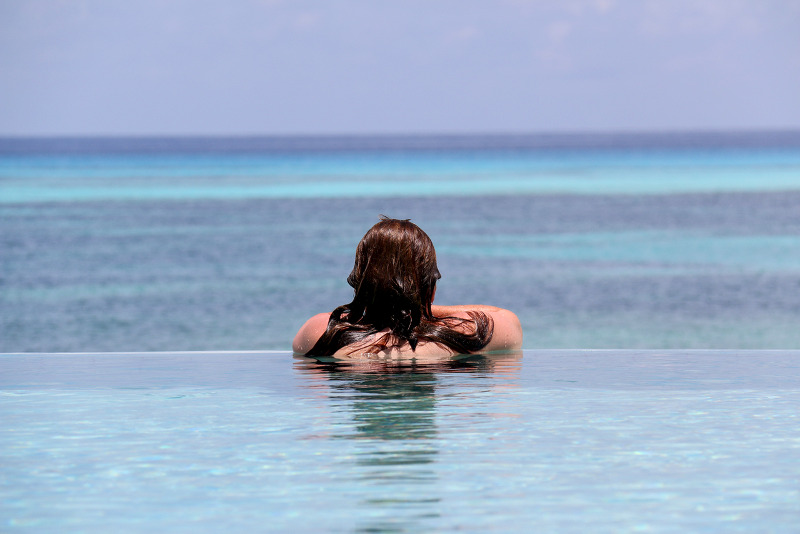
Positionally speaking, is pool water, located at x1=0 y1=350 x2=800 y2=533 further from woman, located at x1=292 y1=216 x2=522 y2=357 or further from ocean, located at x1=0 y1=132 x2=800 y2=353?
ocean, located at x1=0 y1=132 x2=800 y2=353

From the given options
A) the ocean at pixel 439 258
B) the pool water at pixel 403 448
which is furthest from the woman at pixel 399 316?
the ocean at pixel 439 258

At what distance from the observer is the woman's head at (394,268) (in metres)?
5.64

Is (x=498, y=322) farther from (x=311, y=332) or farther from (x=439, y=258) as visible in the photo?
(x=439, y=258)

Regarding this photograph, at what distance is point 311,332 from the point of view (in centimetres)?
646

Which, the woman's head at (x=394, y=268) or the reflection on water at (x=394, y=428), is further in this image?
the woman's head at (x=394, y=268)

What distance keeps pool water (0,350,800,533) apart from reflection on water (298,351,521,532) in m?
0.01

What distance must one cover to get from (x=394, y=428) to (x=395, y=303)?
5.15 ft

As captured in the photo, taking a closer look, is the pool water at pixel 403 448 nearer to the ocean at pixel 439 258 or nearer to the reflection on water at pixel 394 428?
the reflection on water at pixel 394 428

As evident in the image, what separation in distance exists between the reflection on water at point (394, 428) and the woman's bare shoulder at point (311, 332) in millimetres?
86

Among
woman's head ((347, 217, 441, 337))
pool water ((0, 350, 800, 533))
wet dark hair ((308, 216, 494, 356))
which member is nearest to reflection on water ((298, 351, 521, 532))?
pool water ((0, 350, 800, 533))

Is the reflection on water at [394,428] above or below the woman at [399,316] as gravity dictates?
below

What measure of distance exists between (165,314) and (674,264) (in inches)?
408

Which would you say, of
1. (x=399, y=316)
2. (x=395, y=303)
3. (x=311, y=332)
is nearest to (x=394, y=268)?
(x=395, y=303)

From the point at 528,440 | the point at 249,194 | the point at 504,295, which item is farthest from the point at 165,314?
the point at 249,194
